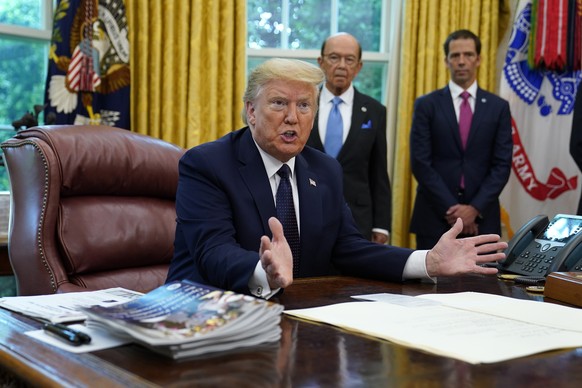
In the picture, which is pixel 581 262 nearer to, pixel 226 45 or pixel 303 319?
pixel 303 319

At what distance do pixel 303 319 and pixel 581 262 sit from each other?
984mm

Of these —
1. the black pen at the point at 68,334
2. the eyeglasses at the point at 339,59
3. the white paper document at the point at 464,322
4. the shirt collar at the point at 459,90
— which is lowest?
the white paper document at the point at 464,322

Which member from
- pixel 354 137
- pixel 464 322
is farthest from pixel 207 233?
pixel 354 137

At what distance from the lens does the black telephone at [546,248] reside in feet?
6.90

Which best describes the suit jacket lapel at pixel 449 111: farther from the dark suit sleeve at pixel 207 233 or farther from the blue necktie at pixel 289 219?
the dark suit sleeve at pixel 207 233

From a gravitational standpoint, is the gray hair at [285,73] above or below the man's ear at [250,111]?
above

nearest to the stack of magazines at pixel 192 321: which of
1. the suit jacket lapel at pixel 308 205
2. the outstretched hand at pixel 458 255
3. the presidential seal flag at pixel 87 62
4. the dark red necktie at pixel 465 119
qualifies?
the outstretched hand at pixel 458 255

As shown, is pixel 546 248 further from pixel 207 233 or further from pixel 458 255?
pixel 207 233

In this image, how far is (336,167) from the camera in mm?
2492

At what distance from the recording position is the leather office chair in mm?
2424

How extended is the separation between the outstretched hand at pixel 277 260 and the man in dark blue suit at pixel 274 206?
0.21 metres

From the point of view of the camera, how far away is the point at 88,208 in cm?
257

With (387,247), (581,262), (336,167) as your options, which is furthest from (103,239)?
(581,262)

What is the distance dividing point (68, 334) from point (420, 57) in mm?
4328
